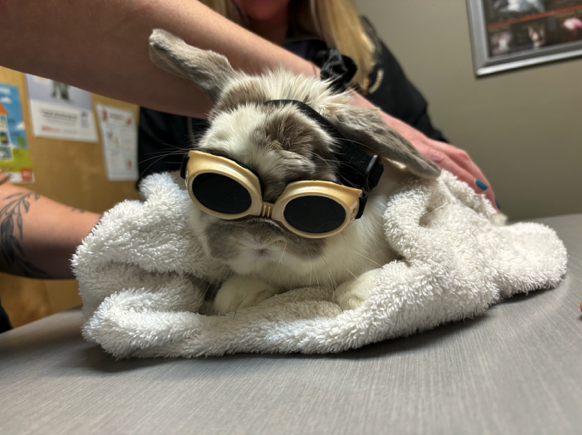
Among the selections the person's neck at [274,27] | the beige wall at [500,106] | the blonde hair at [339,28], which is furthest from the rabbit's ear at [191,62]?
the beige wall at [500,106]

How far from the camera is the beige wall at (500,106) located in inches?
62.2

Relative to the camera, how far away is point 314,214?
1.60 feet

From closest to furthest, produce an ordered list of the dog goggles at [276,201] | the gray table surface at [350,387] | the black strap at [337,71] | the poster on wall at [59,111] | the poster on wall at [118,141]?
1. the gray table surface at [350,387]
2. the dog goggles at [276,201]
3. the black strap at [337,71]
4. the poster on wall at [59,111]
5. the poster on wall at [118,141]

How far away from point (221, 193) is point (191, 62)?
22 cm

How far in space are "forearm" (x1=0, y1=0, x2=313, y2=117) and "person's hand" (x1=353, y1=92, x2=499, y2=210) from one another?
0.25 metres

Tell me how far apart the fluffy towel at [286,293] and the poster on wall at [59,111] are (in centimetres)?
79

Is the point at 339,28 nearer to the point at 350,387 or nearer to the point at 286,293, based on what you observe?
the point at 286,293

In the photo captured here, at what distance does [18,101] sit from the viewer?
44.3 inches

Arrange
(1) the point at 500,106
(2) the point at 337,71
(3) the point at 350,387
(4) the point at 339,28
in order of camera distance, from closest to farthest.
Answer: (3) the point at 350,387 → (2) the point at 337,71 → (4) the point at 339,28 → (1) the point at 500,106

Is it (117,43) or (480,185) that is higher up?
(117,43)

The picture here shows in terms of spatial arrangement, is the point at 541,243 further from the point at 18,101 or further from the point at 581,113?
the point at 18,101

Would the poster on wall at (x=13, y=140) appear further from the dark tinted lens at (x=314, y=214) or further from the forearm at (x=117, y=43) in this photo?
the dark tinted lens at (x=314, y=214)

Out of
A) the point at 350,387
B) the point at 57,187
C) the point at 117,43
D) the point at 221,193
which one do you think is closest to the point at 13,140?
the point at 57,187


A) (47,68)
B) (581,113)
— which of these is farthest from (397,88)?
(47,68)
